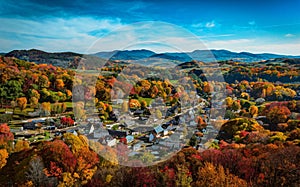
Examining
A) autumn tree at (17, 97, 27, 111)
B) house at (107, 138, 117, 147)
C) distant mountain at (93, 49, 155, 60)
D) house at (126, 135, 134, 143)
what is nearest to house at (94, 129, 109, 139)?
house at (107, 138, 117, 147)

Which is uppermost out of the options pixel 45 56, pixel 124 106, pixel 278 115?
pixel 45 56

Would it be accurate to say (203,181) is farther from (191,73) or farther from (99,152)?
(191,73)

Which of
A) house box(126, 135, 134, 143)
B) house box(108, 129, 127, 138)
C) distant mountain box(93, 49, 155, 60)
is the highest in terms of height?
distant mountain box(93, 49, 155, 60)

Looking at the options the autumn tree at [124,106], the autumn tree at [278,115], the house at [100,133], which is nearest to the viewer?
the house at [100,133]

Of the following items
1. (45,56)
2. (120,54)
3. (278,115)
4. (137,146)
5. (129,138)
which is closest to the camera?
(120,54)

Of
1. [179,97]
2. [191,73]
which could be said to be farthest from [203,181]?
[191,73]

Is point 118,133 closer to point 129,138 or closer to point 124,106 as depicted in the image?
point 129,138

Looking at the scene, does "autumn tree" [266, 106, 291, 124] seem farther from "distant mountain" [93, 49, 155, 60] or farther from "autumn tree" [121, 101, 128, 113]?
"distant mountain" [93, 49, 155, 60]

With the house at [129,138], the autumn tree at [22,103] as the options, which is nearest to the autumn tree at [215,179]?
the house at [129,138]

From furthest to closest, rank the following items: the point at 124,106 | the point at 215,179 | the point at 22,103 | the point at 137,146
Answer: the point at 22,103
the point at 124,106
the point at 137,146
the point at 215,179

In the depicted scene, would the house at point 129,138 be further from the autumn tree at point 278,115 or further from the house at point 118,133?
the autumn tree at point 278,115

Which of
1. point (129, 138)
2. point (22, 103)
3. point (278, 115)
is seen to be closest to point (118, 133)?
point (129, 138)
